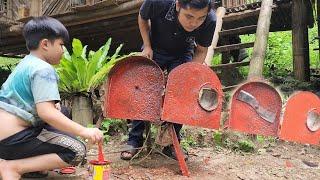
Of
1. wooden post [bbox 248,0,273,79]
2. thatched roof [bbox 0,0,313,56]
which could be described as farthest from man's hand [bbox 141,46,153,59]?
thatched roof [bbox 0,0,313,56]

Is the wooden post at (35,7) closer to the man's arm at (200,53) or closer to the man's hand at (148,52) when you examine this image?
the man's hand at (148,52)

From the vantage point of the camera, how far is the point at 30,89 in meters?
2.76

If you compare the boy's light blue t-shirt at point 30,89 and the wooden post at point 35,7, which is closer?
the boy's light blue t-shirt at point 30,89

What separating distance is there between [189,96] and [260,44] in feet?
8.96

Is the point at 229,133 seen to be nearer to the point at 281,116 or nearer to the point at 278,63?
the point at 281,116

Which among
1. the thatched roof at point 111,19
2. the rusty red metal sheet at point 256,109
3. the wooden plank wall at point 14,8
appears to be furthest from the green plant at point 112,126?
the wooden plank wall at point 14,8

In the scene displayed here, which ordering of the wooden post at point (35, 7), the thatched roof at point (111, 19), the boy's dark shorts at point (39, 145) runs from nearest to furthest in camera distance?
the boy's dark shorts at point (39, 145) < the thatched roof at point (111, 19) < the wooden post at point (35, 7)

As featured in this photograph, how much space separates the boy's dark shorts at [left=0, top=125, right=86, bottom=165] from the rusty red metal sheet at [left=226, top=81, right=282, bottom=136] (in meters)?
1.24

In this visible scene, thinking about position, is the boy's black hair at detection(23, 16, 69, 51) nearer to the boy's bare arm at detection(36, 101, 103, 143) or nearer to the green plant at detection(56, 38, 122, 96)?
the boy's bare arm at detection(36, 101, 103, 143)

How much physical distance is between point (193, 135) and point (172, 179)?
1.42 m

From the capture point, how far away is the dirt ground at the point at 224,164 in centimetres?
340

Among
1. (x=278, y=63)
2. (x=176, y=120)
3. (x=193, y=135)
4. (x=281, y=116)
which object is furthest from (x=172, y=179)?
(x=278, y=63)

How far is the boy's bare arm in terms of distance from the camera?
2.55 meters

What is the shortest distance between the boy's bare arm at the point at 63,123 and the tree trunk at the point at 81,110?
7.41 feet
